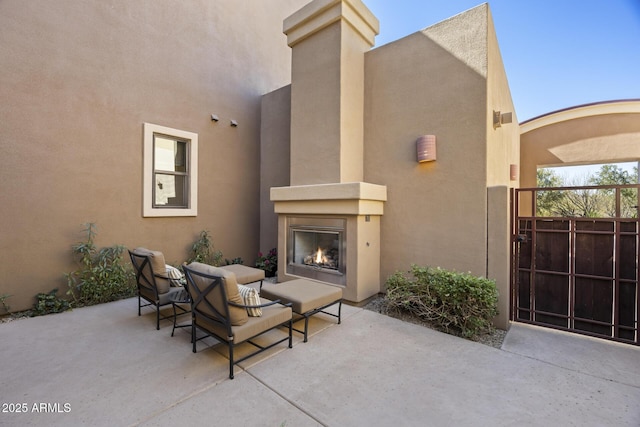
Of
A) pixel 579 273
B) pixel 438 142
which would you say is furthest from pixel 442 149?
pixel 579 273

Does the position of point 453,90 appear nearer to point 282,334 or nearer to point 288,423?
point 282,334

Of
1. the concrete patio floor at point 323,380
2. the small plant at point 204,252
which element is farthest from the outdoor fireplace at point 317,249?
the small plant at point 204,252

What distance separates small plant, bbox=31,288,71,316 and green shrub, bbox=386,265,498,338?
16.8ft

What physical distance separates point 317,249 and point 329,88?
299 centimetres

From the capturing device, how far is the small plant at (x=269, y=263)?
6.70 meters

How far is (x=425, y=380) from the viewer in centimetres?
270

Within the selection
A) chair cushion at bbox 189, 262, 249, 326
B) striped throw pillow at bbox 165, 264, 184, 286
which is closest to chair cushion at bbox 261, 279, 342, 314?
chair cushion at bbox 189, 262, 249, 326

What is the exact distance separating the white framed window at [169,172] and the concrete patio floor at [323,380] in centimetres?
264

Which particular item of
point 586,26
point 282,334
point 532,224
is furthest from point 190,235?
point 586,26

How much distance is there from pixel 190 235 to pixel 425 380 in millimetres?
5369

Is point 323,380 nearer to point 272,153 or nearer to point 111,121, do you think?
point 111,121

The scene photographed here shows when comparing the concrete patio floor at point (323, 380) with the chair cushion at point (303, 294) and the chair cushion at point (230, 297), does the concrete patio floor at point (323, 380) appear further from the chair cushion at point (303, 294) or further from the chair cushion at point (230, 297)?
the chair cushion at point (230, 297)

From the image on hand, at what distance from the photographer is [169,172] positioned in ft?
19.7

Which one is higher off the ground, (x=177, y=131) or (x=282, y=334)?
(x=177, y=131)
